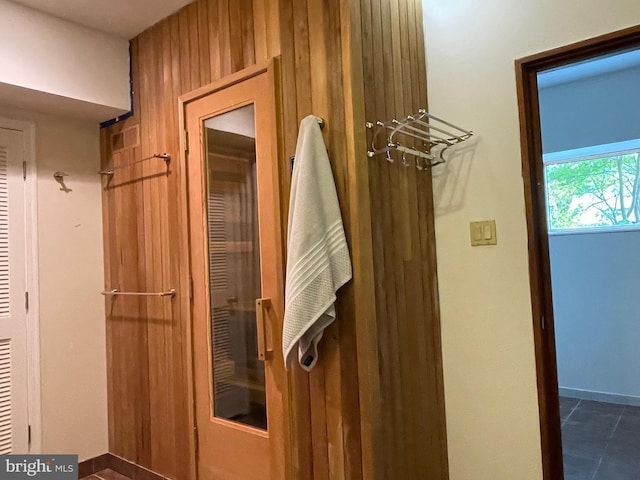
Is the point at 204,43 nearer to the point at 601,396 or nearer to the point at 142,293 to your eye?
the point at 142,293

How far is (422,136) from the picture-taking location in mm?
2156

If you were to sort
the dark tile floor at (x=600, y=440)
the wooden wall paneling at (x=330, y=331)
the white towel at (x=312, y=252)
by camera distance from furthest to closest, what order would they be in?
the dark tile floor at (x=600, y=440)
the wooden wall paneling at (x=330, y=331)
the white towel at (x=312, y=252)

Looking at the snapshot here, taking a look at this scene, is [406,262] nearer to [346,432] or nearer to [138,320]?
[346,432]

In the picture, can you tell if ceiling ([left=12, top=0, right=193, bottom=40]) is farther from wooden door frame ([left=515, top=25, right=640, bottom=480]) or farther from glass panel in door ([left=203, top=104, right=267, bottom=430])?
wooden door frame ([left=515, top=25, right=640, bottom=480])

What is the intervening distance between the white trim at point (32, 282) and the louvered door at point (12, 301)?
26 millimetres

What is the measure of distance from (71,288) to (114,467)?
1.17 m

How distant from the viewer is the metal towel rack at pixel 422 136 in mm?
1870

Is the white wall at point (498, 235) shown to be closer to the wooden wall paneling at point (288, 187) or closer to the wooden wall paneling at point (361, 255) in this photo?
the wooden wall paneling at point (361, 255)

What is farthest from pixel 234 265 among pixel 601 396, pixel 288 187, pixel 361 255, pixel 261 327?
pixel 601 396

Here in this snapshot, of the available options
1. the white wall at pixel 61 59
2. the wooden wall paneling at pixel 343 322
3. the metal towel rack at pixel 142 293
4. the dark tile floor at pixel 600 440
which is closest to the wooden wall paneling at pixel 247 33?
the wooden wall paneling at pixel 343 322

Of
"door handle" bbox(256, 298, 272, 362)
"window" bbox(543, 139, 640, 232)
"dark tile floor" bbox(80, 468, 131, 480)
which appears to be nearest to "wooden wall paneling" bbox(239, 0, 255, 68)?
"door handle" bbox(256, 298, 272, 362)

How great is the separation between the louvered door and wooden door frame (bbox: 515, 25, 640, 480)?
2745 millimetres

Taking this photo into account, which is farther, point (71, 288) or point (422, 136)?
point (71, 288)

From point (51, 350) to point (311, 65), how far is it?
230 cm
